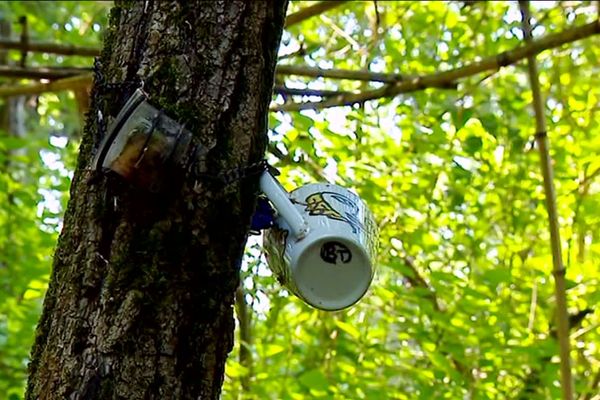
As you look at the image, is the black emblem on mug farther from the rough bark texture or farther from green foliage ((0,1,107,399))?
green foliage ((0,1,107,399))

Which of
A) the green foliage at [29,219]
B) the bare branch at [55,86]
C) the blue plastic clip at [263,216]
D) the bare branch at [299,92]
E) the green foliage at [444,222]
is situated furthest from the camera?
the green foliage at [29,219]

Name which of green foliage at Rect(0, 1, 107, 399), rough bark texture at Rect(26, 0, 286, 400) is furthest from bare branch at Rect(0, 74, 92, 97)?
rough bark texture at Rect(26, 0, 286, 400)

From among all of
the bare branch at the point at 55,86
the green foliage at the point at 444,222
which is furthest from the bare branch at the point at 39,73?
the green foliage at the point at 444,222

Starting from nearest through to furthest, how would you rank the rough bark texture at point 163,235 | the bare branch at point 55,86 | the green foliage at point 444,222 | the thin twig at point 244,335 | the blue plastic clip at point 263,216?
1. the rough bark texture at point 163,235
2. the blue plastic clip at point 263,216
3. the bare branch at point 55,86
4. the green foliage at point 444,222
5. the thin twig at point 244,335

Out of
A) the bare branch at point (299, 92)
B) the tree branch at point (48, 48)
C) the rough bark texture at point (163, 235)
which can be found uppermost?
the tree branch at point (48, 48)

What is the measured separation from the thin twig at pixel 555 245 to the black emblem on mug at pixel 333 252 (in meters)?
1.13

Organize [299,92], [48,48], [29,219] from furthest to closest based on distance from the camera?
[29,219], [48,48], [299,92]

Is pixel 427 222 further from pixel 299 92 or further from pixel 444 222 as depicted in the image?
pixel 299 92

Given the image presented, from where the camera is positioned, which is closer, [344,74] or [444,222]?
[344,74]

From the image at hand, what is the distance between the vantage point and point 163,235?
0.76 m

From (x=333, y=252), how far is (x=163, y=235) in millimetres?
168

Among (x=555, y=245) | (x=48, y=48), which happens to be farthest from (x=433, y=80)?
(x=48, y=48)

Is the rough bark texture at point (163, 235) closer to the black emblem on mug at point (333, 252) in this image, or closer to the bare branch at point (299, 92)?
the black emblem on mug at point (333, 252)

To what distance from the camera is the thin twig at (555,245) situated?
5.96 feet
